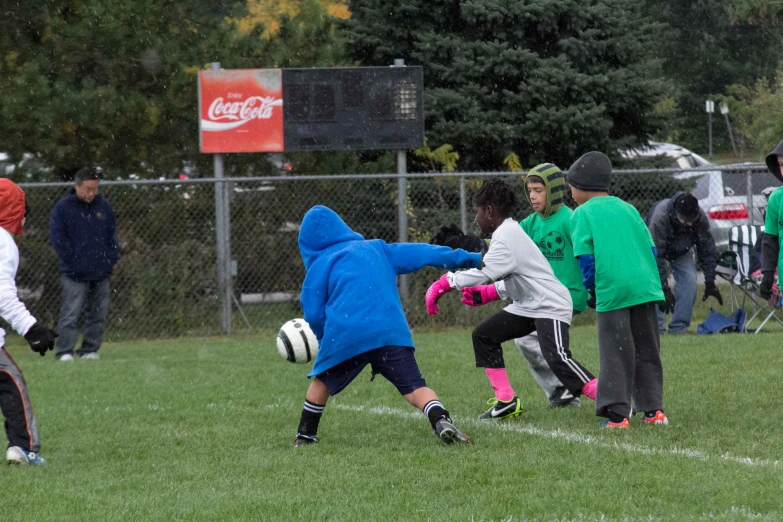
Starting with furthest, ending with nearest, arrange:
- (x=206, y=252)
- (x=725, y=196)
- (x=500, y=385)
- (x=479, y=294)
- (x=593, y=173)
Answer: (x=725, y=196) < (x=206, y=252) < (x=500, y=385) < (x=479, y=294) < (x=593, y=173)

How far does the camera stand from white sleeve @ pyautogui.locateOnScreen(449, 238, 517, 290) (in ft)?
21.7

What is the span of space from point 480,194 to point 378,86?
308 inches

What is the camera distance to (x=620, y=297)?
21.7 feet

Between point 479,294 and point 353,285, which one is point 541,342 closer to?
point 479,294

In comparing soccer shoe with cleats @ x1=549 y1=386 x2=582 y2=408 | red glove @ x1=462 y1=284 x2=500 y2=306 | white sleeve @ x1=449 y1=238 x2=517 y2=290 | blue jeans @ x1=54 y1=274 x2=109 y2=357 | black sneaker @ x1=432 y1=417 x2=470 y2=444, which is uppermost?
white sleeve @ x1=449 y1=238 x2=517 y2=290

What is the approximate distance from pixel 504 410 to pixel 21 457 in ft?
9.97

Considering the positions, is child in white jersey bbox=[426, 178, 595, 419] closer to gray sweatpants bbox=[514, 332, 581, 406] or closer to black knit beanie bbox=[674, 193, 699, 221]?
gray sweatpants bbox=[514, 332, 581, 406]

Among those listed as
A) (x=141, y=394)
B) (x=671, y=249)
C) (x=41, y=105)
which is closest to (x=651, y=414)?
(x=141, y=394)

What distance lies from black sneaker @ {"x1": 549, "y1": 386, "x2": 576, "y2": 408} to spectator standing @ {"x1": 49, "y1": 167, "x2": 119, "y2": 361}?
20.3 feet

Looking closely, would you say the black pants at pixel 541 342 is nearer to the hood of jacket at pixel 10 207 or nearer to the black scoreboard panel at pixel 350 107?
the hood of jacket at pixel 10 207

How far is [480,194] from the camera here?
6969 millimetres

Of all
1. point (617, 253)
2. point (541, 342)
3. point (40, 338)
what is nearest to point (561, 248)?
point (541, 342)

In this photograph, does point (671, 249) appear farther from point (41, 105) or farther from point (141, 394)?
point (41, 105)

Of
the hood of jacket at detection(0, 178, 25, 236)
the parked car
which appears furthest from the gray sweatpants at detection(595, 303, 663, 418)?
the parked car
